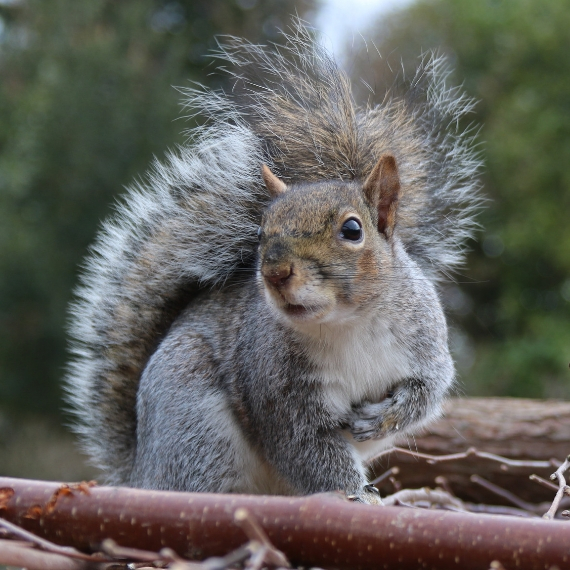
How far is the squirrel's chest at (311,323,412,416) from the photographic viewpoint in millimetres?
1528

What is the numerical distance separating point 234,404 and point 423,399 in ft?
1.41

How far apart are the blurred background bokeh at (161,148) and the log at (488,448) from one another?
12.3 ft

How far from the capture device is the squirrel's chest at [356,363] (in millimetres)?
1528

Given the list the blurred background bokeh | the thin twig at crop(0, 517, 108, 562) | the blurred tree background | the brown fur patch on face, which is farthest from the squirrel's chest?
the blurred tree background

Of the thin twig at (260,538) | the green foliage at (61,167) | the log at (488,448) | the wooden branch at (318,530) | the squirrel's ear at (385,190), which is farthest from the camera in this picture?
the green foliage at (61,167)

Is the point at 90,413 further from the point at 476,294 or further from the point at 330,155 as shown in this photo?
the point at 476,294

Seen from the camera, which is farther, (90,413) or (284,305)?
(90,413)

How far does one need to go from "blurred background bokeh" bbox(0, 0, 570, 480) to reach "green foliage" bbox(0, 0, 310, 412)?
14 mm

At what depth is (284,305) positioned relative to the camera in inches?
52.8

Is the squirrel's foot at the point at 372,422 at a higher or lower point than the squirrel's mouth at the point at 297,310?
lower

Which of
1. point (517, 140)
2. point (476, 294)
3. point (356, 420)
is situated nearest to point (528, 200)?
point (517, 140)

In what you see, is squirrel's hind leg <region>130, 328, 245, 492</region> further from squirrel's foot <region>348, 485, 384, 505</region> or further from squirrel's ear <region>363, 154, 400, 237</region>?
squirrel's ear <region>363, 154, 400, 237</region>

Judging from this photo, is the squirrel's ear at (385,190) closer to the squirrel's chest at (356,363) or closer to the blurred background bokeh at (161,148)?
the squirrel's chest at (356,363)

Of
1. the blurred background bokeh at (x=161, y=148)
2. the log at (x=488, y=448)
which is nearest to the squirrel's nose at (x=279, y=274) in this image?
the log at (x=488, y=448)
